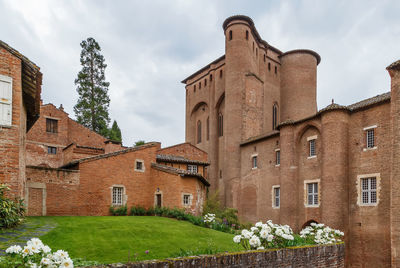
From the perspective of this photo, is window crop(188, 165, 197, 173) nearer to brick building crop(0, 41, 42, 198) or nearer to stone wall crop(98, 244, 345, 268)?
brick building crop(0, 41, 42, 198)

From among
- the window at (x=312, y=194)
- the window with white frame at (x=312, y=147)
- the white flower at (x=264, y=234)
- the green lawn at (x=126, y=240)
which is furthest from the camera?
the window with white frame at (x=312, y=147)

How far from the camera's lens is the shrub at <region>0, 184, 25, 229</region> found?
10.5 meters

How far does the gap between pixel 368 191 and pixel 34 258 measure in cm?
2029

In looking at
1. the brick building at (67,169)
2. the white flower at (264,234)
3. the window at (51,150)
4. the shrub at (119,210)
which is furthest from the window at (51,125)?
the white flower at (264,234)

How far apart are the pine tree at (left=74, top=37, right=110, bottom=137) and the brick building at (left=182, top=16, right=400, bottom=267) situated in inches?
575

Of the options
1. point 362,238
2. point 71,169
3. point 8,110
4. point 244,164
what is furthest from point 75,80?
point 362,238

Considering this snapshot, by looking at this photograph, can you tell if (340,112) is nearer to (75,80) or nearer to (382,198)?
(382,198)

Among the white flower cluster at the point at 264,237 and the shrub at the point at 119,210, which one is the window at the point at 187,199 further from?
the white flower cluster at the point at 264,237

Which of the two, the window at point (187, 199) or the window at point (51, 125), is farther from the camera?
the window at point (51, 125)

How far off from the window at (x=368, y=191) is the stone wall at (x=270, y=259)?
10740 millimetres

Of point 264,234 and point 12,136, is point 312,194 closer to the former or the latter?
point 264,234

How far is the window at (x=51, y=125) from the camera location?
33.8m

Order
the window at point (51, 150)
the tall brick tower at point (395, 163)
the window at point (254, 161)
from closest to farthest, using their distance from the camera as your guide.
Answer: the tall brick tower at point (395, 163) → the window at point (254, 161) → the window at point (51, 150)

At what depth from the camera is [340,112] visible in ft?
68.2
